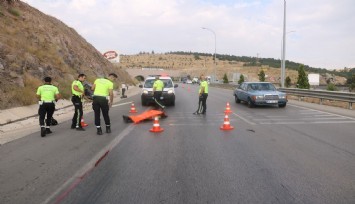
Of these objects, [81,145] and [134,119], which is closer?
[81,145]

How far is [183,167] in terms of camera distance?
6652mm

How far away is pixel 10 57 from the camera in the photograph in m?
20.7

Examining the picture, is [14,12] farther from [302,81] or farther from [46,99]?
[302,81]

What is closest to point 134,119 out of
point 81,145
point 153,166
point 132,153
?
point 81,145

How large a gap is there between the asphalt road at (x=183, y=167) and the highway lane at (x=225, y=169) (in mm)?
14

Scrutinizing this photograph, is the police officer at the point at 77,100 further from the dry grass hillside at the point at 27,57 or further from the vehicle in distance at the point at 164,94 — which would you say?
the vehicle in distance at the point at 164,94

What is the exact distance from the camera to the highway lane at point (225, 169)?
16.7 feet

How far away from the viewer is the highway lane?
509 cm

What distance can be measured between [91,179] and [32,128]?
24.6 ft

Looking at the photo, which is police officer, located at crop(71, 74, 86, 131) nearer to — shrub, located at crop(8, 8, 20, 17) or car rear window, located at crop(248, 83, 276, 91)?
Answer: car rear window, located at crop(248, 83, 276, 91)

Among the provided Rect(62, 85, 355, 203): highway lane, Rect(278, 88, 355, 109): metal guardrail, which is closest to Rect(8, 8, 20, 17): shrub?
Rect(278, 88, 355, 109): metal guardrail

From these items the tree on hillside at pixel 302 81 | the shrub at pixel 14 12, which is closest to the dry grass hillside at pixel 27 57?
the shrub at pixel 14 12

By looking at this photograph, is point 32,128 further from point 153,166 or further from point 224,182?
point 224,182

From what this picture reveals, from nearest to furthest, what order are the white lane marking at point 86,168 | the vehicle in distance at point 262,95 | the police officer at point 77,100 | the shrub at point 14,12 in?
the white lane marking at point 86,168 → the police officer at point 77,100 → the vehicle in distance at point 262,95 → the shrub at point 14,12
